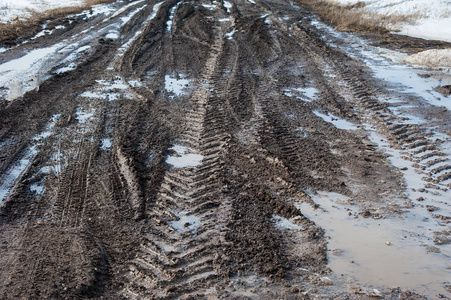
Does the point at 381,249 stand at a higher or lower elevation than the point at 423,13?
lower

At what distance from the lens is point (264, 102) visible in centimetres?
993

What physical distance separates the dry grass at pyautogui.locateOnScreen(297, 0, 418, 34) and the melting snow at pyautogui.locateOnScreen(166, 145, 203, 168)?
13.4m

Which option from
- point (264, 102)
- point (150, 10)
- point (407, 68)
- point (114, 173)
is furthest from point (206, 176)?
point (150, 10)

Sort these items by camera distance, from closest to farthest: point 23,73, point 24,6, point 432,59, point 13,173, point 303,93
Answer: point 13,173 < point 303,93 < point 23,73 < point 432,59 < point 24,6

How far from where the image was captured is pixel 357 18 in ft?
63.6

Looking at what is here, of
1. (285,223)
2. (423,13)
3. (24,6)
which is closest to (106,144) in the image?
(285,223)

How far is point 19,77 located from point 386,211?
1072 cm

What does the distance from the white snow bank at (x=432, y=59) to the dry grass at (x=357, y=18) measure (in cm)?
463

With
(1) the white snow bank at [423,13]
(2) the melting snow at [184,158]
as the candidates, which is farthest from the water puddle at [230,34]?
(2) the melting snow at [184,158]

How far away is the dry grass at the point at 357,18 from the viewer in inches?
714

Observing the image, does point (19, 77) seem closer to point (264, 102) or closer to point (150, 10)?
point (264, 102)

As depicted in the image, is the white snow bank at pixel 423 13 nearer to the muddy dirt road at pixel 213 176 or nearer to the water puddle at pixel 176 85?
the muddy dirt road at pixel 213 176

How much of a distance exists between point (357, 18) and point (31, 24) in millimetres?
16055

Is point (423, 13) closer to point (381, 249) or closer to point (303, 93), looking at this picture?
point (303, 93)
